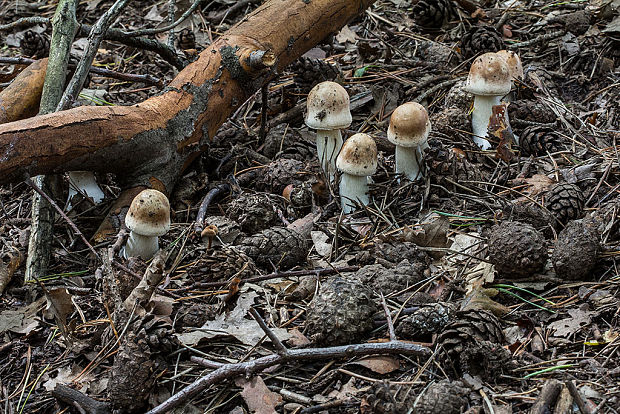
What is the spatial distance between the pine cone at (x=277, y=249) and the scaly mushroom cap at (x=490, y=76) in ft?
5.69

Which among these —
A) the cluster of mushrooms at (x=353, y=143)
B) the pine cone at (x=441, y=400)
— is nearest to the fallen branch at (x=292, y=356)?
the pine cone at (x=441, y=400)

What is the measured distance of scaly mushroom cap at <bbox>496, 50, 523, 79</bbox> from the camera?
4.60 meters

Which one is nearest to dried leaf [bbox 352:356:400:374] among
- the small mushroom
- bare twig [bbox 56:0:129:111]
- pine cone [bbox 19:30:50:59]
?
the small mushroom

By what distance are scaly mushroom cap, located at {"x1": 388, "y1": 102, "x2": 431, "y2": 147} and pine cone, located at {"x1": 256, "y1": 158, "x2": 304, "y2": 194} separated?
2.47 feet

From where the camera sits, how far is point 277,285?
3.22 m

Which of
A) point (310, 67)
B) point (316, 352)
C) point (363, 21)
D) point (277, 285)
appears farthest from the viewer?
point (363, 21)

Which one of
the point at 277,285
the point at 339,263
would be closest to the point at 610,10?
the point at 339,263

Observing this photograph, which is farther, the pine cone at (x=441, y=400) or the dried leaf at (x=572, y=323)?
the dried leaf at (x=572, y=323)

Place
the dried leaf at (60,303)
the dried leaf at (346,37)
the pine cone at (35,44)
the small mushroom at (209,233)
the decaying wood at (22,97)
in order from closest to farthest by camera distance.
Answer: the dried leaf at (60,303) < the small mushroom at (209,233) < the decaying wood at (22,97) < the pine cone at (35,44) < the dried leaf at (346,37)

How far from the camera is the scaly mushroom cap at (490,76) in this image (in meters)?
4.12

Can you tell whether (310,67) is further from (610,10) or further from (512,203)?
(610,10)

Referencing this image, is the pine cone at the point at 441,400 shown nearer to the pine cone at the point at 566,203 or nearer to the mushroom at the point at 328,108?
the pine cone at the point at 566,203

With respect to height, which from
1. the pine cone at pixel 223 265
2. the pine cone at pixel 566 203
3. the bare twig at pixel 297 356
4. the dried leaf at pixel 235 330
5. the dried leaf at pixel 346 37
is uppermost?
the bare twig at pixel 297 356

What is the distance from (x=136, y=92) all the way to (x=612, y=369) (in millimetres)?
4430
